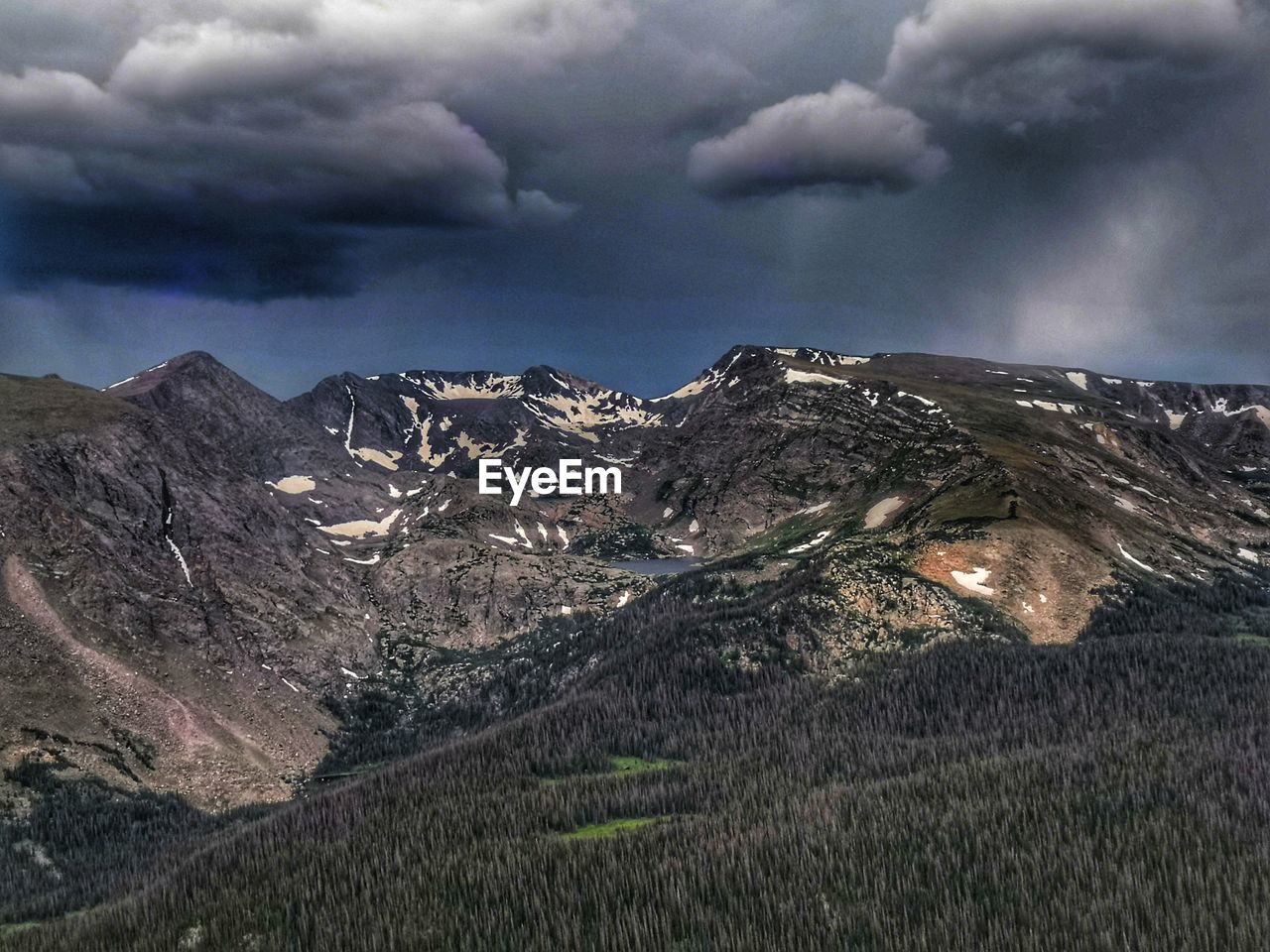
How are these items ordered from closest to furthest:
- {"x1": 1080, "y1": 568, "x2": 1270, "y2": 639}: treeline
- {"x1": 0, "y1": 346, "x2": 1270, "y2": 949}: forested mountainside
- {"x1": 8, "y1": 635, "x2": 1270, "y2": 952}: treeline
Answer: {"x1": 8, "y1": 635, "x2": 1270, "y2": 952}: treeline
{"x1": 0, "y1": 346, "x2": 1270, "y2": 949}: forested mountainside
{"x1": 1080, "y1": 568, "x2": 1270, "y2": 639}: treeline

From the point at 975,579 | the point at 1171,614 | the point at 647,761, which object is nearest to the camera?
the point at 647,761

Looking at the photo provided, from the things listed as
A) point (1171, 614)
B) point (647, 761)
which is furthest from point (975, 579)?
point (647, 761)

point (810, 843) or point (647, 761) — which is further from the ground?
point (810, 843)

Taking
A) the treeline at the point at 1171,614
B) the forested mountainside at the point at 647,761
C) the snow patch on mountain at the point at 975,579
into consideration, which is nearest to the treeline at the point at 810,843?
the forested mountainside at the point at 647,761

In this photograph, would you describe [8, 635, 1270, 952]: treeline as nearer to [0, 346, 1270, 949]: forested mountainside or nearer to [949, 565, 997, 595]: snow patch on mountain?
A: [0, 346, 1270, 949]: forested mountainside

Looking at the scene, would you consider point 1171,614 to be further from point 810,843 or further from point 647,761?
point 810,843

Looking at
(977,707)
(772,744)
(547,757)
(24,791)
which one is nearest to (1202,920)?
(772,744)

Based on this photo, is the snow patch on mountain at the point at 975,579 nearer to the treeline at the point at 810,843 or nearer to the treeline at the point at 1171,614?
the treeline at the point at 1171,614

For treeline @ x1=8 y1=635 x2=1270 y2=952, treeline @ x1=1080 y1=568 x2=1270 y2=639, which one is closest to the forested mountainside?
treeline @ x1=8 y1=635 x2=1270 y2=952

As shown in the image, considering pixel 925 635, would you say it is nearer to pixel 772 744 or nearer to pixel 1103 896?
pixel 772 744
